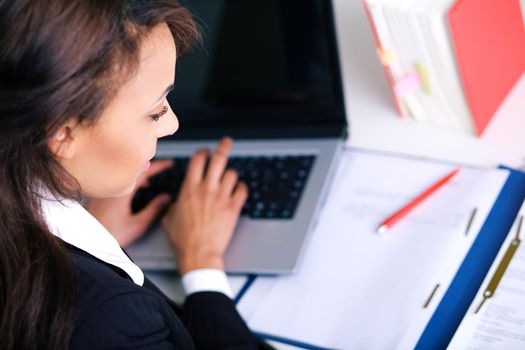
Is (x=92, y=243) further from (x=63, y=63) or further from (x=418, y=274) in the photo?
(x=418, y=274)

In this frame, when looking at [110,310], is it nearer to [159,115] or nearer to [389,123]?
[159,115]

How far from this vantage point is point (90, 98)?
0.53 meters

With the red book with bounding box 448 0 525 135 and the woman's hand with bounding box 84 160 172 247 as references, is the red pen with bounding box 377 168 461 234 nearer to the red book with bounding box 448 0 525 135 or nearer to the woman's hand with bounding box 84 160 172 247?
the red book with bounding box 448 0 525 135

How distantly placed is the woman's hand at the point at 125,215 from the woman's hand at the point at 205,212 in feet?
0.07

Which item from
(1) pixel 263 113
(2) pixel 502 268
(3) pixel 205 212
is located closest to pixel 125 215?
(3) pixel 205 212

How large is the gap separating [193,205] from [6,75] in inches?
15.6

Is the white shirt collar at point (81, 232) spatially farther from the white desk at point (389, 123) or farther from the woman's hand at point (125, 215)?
the white desk at point (389, 123)

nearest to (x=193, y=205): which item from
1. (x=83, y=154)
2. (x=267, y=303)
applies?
(x=267, y=303)

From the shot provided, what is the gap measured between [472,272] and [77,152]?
1.37 ft

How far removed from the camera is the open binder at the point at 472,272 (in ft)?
2.18

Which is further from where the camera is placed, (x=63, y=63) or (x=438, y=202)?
(x=438, y=202)

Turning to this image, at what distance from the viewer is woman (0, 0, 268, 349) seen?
0.49 m

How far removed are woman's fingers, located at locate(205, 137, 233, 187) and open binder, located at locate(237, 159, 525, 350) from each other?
0.17m

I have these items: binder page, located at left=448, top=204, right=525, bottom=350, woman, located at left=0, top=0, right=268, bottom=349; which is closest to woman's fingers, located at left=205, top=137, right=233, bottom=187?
woman, located at left=0, top=0, right=268, bottom=349
